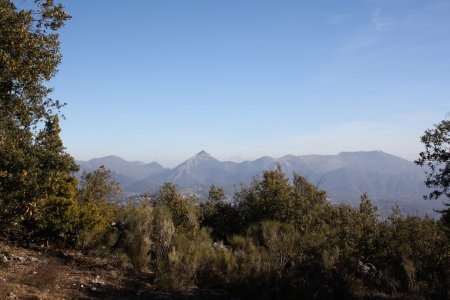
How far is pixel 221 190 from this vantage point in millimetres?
25016

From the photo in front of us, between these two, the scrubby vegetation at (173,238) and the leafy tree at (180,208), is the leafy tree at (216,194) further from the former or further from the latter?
the scrubby vegetation at (173,238)

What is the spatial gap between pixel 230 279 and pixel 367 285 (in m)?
4.72

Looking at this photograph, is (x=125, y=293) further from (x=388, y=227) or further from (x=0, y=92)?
(x=388, y=227)

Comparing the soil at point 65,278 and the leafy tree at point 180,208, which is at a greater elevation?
the leafy tree at point 180,208

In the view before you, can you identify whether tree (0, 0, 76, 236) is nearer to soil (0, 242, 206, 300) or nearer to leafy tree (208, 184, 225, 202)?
soil (0, 242, 206, 300)

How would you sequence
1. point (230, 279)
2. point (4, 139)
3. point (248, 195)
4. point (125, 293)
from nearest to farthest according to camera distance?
point (4, 139) → point (125, 293) → point (230, 279) → point (248, 195)

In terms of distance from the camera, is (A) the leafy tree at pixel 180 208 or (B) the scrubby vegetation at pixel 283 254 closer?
(B) the scrubby vegetation at pixel 283 254

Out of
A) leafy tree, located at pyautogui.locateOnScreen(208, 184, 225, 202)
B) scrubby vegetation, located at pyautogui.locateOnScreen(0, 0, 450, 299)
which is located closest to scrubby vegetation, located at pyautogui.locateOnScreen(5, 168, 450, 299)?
scrubby vegetation, located at pyautogui.locateOnScreen(0, 0, 450, 299)

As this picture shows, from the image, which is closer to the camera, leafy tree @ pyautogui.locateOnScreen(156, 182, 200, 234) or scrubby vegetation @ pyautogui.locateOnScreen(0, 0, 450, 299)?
scrubby vegetation @ pyautogui.locateOnScreen(0, 0, 450, 299)

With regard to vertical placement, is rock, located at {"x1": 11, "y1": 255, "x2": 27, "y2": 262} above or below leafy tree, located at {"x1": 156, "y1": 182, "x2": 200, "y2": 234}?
below

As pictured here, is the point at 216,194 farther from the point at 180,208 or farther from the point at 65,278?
the point at 65,278

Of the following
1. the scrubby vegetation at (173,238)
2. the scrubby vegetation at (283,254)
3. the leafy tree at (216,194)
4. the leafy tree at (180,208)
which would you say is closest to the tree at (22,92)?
the scrubby vegetation at (173,238)

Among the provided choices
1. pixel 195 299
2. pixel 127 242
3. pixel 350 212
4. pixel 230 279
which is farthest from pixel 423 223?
pixel 127 242

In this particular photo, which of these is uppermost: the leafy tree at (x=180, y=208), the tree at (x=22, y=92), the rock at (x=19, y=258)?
the tree at (x=22, y=92)
